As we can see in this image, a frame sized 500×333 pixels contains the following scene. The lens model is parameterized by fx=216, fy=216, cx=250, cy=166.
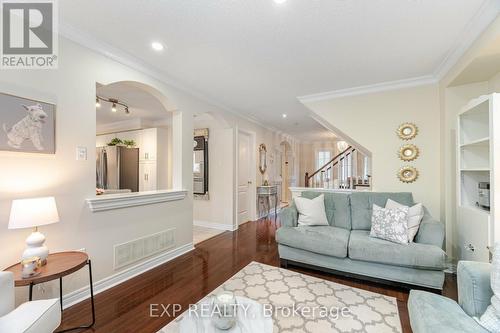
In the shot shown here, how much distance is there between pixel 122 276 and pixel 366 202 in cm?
313

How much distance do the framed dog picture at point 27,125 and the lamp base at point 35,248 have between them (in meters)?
0.67

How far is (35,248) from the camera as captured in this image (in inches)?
63.0

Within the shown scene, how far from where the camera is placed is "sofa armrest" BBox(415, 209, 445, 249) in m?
2.24

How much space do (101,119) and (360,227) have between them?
19.2 feet

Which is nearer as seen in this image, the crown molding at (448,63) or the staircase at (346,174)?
the crown molding at (448,63)

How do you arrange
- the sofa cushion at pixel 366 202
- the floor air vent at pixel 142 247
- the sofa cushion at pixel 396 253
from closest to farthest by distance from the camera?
the sofa cushion at pixel 396 253 < the floor air vent at pixel 142 247 < the sofa cushion at pixel 366 202

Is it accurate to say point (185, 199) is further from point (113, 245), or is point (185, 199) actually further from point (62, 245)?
point (62, 245)

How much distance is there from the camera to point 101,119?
5.16 meters

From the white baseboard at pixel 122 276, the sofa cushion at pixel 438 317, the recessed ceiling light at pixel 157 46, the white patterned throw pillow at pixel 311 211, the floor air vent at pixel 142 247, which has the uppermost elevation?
the recessed ceiling light at pixel 157 46

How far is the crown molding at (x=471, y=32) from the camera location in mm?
1654

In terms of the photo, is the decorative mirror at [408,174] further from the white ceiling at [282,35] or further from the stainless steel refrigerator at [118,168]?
the stainless steel refrigerator at [118,168]

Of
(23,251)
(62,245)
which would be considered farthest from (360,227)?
(23,251)

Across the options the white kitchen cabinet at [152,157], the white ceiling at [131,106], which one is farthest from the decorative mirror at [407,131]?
the white kitchen cabinet at [152,157]

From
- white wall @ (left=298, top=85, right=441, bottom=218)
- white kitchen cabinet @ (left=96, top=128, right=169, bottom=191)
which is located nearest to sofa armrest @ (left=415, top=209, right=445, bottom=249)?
white wall @ (left=298, top=85, right=441, bottom=218)
